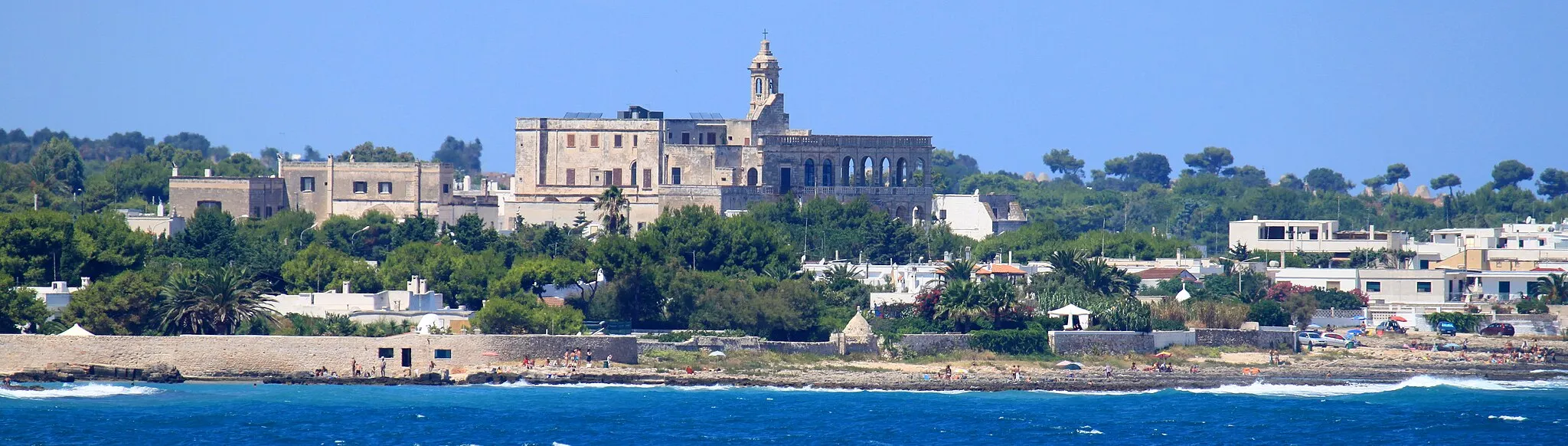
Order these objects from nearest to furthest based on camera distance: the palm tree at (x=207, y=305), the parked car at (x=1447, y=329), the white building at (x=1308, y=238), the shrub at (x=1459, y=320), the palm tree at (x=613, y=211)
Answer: the palm tree at (x=207, y=305) → the parked car at (x=1447, y=329) → the shrub at (x=1459, y=320) → the palm tree at (x=613, y=211) → the white building at (x=1308, y=238)

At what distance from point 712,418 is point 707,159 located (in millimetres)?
47634

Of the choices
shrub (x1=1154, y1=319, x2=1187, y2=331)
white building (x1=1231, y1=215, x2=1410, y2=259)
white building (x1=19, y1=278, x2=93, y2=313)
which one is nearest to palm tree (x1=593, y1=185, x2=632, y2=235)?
shrub (x1=1154, y1=319, x2=1187, y2=331)

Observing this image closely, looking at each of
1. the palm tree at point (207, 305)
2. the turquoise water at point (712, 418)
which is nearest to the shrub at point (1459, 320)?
the turquoise water at point (712, 418)

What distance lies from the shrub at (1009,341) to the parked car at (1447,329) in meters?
19.1

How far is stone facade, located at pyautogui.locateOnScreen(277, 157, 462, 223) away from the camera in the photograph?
365 feet

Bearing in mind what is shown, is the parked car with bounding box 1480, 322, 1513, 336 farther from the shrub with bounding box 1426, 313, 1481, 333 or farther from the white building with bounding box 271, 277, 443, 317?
the white building with bounding box 271, 277, 443, 317

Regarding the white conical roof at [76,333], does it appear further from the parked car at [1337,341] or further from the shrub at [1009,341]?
the parked car at [1337,341]

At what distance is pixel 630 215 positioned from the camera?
10650cm

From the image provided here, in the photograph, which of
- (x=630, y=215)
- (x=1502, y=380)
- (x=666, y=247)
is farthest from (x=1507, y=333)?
(x=630, y=215)

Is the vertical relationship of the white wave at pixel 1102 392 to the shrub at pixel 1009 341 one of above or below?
below

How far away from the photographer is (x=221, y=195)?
110000 mm

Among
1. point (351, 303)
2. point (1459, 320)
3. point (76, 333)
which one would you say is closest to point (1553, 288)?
point (1459, 320)

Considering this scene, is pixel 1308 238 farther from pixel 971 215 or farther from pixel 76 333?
pixel 76 333

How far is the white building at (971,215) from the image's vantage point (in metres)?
117
